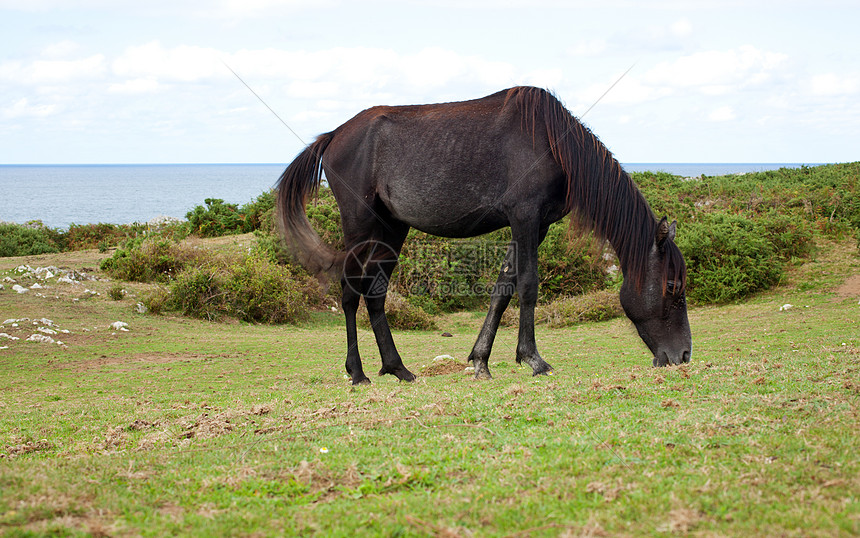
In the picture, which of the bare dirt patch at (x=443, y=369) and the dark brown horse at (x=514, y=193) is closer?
the dark brown horse at (x=514, y=193)

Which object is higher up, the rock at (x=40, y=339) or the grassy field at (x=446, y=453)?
the grassy field at (x=446, y=453)

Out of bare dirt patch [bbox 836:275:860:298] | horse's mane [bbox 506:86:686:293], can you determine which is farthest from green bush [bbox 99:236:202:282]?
bare dirt patch [bbox 836:275:860:298]

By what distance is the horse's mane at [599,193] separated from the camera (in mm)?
6266

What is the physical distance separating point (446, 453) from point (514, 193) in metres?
3.25

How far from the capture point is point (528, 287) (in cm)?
646

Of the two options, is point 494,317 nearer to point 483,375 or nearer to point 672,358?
point 483,375

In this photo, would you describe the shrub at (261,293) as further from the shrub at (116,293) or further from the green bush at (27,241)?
the green bush at (27,241)

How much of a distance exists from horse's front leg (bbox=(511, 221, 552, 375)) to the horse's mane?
0.52 m

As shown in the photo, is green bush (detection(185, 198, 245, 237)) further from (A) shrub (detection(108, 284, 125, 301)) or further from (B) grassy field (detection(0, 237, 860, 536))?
(B) grassy field (detection(0, 237, 860, 536))

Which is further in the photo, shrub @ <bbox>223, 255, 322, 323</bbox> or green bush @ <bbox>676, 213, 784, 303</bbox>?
shrub @ <bbox>223, 255, 322, 323</bbox>

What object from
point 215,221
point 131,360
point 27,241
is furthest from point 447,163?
point 27,241

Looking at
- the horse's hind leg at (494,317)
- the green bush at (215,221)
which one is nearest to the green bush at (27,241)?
the green bush at (215,221)

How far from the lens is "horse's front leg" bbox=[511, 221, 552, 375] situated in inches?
248

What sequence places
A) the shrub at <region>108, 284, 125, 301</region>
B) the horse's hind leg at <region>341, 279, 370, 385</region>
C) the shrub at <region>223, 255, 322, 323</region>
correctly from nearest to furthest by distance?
1. the horse's hind leg at <region>341, 279, 370, 385</region>
2. the shrub at <region>108, 284, 125, 301</region>
3. the shrub at <region>223, 255, 322, 323</region>
